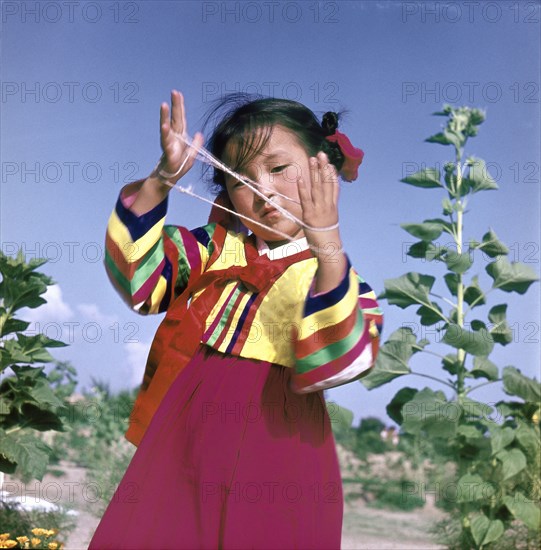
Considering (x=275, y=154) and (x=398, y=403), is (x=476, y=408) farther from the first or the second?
(x=275, y=154)

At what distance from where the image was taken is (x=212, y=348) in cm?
129

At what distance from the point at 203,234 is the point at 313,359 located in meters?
0.34

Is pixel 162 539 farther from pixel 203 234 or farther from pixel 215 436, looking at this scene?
pixel 203 234

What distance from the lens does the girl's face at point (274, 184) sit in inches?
51.3

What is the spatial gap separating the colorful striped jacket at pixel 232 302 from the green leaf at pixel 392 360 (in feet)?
5.10

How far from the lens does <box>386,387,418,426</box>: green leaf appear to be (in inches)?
115

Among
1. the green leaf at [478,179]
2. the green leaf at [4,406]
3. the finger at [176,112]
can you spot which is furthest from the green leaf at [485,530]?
the finger at [176,112]

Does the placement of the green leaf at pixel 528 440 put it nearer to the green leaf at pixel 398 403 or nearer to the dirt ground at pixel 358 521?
the green leaf at pixel 398 403

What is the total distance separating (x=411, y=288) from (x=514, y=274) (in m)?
0.36

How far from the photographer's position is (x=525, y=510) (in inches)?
109

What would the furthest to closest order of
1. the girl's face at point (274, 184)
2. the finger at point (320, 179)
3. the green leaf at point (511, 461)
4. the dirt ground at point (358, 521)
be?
the dirt ground at point (358, 521), the green leaf at point (511, 461), the girl's face at point (274, 184), the finger at point (320, 179)

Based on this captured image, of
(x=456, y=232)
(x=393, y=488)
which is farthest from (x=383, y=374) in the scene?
(x=393, y=488)

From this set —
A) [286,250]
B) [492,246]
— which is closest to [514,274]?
[492,246]

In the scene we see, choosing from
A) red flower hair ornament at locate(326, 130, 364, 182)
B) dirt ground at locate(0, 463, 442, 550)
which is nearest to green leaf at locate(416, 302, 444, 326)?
dirt ground at locate(0, 463, 442, 550)
